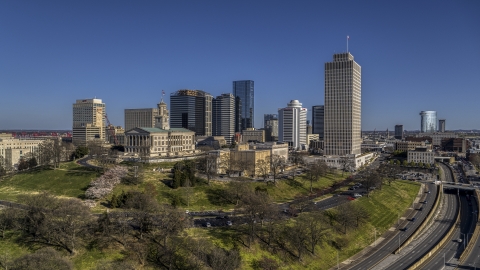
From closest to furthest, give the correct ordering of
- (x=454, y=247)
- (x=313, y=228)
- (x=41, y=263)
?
(x=41, y=263)
(x=313, y=228)
(x=454, y=247)

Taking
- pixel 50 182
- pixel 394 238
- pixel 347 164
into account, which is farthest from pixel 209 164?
pixel 347 164

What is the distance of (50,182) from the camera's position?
104688mm

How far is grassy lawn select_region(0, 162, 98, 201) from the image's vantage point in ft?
320

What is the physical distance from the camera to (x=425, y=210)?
114625 millimetres

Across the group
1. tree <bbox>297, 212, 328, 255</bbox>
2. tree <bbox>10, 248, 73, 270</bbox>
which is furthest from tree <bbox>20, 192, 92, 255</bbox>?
tree <bbox>297, 212, 328, 255</bbox>

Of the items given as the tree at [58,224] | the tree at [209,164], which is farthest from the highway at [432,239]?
the tree at [209,164]

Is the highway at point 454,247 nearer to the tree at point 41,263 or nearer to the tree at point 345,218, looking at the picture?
the tree at point 345,218

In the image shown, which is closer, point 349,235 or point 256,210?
point 256,210

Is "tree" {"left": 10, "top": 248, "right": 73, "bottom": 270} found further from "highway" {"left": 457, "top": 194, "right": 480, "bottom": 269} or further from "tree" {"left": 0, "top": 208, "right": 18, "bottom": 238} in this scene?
"highway" {"left": 457, "top": 194, "right": 480, "bottom": 269}

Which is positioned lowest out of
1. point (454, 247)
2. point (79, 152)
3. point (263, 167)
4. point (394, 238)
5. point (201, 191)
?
point (454, 247)

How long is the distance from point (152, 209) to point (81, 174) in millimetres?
46766

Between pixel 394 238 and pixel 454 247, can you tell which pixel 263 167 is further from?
pixel 454 247

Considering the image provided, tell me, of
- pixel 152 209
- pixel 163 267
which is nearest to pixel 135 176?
pixel 152 209

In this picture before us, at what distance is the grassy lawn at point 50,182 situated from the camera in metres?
97.6
